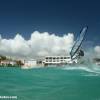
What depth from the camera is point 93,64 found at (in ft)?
219

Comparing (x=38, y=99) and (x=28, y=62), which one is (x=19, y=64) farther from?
(x=38, y=99)

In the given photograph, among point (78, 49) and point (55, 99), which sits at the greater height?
point (78, 49)

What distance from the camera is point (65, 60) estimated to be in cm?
9919

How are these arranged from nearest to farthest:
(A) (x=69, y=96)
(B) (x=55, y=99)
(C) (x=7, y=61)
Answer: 1. (B) (x=55, y=99)
2. (A) (x=69, y=96)
3. (C) (x=7, y=61)

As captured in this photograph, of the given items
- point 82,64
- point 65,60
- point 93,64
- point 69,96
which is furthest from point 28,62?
point 69,96

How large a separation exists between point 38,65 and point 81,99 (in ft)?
271

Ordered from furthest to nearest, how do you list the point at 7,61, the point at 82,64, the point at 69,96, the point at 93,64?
the point at 7,61
the point at 82,64
the point at 93,64
the point at 69,96

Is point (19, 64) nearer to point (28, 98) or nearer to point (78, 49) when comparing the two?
point (78, 49)

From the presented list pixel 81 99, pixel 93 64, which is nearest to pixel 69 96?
pixel 81 99

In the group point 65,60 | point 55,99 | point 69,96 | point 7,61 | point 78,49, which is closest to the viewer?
point 55,99

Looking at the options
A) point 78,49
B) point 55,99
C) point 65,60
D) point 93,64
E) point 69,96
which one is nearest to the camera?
point 55,99

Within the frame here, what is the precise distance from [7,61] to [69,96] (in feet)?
262

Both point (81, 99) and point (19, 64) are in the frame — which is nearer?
point (81, 99)

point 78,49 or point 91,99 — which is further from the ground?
point 78,49
